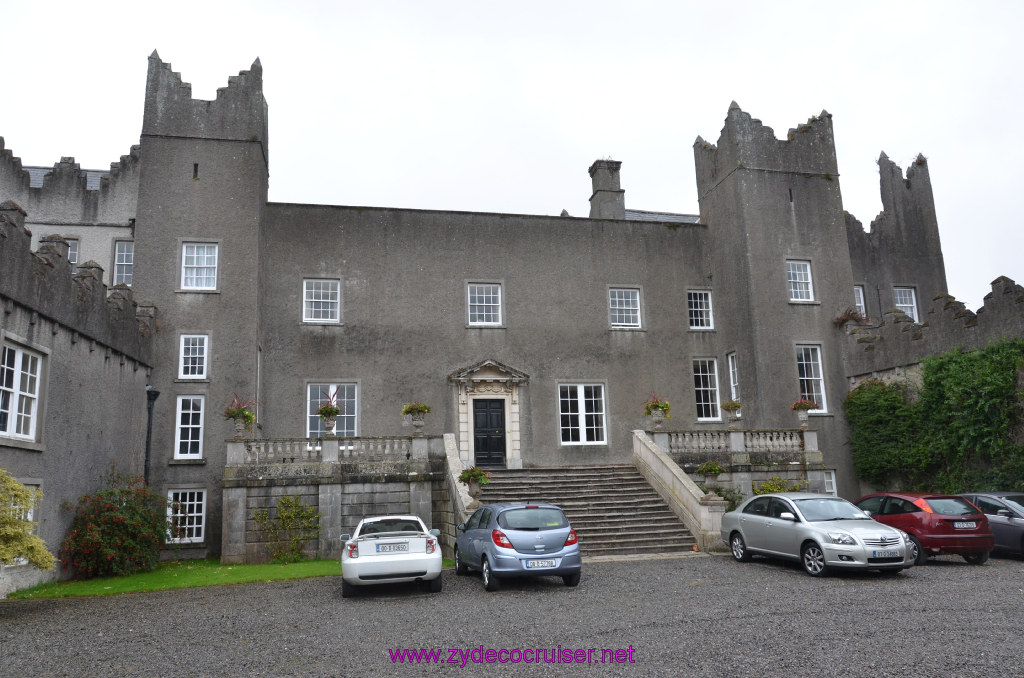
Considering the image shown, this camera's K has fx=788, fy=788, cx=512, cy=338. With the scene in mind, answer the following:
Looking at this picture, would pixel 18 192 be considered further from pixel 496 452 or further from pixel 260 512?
pixel 496 452

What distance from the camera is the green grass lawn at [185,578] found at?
1490 centimetres

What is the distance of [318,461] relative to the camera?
775 inches

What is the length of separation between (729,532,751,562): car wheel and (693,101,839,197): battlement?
14210mm

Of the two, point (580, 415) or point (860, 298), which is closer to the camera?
point (580, 415)

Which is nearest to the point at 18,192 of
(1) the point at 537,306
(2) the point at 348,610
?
(1) the point at 537,306

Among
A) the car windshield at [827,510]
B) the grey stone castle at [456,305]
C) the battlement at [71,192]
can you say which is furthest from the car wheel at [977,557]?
the battlement at [71,192]

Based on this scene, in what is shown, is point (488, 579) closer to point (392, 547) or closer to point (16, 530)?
point (392, 547)

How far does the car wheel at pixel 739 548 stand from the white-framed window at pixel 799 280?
1191cm

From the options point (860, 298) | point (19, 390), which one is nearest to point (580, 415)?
point (860, 298)

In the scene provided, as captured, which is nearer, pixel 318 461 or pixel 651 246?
pixel 318 461

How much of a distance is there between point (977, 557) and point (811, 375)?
1075 centimetres

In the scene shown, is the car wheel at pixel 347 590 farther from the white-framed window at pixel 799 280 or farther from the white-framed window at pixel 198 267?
the white-framed window at pixel 799 280

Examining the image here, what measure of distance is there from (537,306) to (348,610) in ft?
50.0

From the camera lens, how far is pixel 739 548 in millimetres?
16484
